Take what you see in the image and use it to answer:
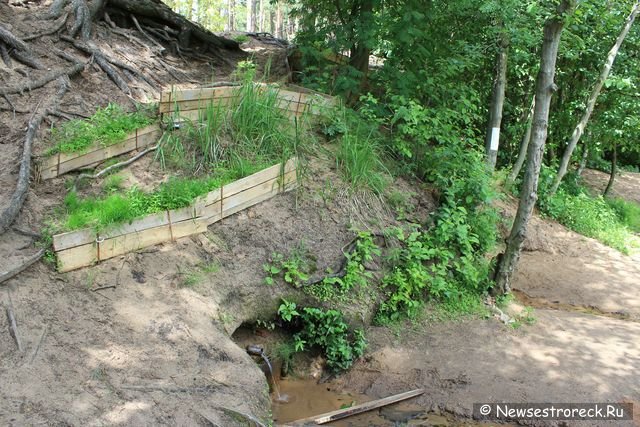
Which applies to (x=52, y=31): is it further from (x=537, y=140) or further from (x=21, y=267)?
(x=537, y=140)

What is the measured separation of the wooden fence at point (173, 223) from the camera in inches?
205

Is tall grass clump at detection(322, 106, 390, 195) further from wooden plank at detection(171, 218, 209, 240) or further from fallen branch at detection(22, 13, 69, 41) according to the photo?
fallen branch at detection(22, 13, 69, 41)

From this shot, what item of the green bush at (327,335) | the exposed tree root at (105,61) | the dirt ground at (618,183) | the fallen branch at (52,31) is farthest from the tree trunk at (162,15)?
the dirt ground at (618,183)

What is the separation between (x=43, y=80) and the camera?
745 cm

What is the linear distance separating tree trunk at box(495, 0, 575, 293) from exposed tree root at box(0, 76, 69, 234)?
5784mm

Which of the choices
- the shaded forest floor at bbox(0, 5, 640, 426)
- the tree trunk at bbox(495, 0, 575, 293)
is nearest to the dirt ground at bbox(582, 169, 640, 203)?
the shaded forest floor at bbox(0, 5, 640, 426)

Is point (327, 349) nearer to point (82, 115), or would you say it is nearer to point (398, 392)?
point (398, 392)

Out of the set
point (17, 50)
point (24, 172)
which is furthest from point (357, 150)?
point (17, 50)

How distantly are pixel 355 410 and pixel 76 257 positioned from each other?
3004mm

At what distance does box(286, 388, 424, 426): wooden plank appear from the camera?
16.2ft

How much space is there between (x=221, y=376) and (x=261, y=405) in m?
0.43

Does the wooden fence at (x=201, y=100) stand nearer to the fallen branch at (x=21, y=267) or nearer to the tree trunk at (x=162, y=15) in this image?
the fallen branch at (x=21, y=267)

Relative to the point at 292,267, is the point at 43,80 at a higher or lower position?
higher

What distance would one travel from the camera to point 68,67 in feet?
26.0
